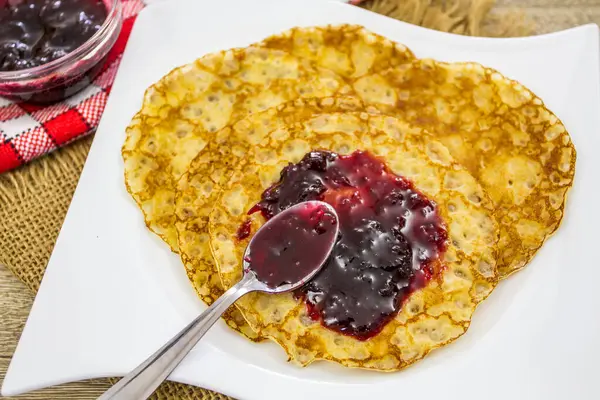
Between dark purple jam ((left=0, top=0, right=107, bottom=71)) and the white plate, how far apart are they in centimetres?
43

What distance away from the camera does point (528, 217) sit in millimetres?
3109

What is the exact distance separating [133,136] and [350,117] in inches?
46.1

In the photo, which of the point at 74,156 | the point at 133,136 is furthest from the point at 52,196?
the point at 133,136

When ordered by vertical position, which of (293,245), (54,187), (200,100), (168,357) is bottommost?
(54,187)

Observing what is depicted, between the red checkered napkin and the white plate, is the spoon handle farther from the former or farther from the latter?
the red checkered napkin

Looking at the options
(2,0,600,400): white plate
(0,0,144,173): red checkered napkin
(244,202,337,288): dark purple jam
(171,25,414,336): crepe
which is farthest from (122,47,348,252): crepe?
(244,202,337,288): dark purple jam

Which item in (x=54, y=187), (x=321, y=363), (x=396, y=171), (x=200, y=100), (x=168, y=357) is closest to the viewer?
(x=168, y=357)

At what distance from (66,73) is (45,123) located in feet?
1.08

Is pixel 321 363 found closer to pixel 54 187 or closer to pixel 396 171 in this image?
pixel 396 171

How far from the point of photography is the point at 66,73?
3670 mm

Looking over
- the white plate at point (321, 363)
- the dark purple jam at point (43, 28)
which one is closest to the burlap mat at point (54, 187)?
the white plate at point (321, 363)

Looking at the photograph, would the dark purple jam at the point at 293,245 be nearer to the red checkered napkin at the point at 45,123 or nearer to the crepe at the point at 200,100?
the crepe at the point at 200,100

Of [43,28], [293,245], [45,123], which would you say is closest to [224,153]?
[293,245]

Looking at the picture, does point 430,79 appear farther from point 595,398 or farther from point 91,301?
point 91,301
